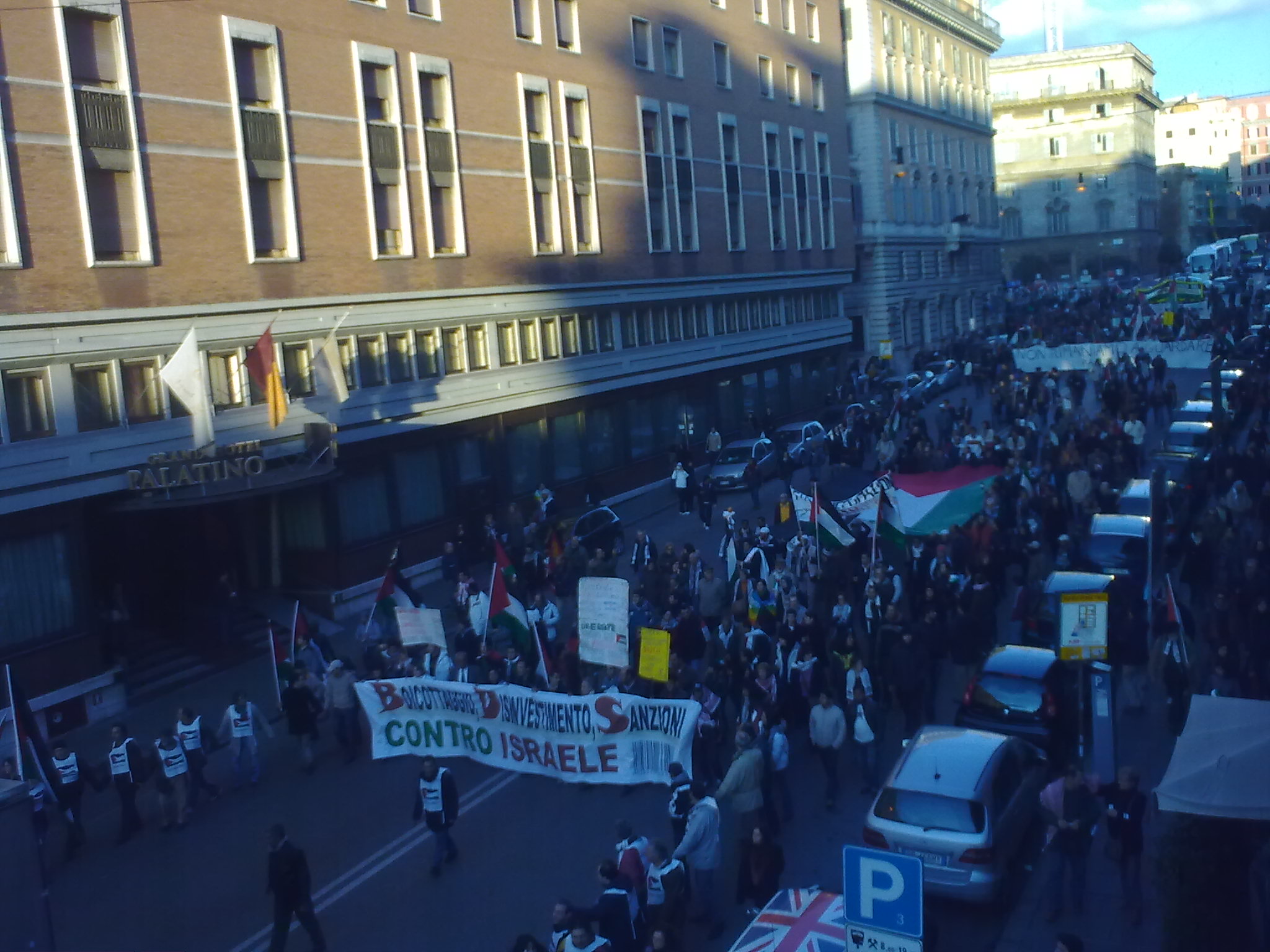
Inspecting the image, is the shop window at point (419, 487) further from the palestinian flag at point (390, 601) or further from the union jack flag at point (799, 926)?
the union jack flag at point (799, 926)

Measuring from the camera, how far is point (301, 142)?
25.6 m

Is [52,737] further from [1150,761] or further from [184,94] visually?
[1150,761]

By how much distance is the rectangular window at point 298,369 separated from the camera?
25.2 meters

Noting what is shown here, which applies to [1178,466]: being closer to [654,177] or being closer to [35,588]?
[654,177]

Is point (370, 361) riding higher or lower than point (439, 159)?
lower

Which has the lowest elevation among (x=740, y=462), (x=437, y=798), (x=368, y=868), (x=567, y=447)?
(x=368, y=868)

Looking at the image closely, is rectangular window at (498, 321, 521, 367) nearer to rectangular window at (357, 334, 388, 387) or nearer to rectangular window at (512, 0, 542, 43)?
rectangular window at (357, 334, 388, 387)

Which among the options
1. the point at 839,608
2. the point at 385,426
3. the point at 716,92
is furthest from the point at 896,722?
the point at 716,92

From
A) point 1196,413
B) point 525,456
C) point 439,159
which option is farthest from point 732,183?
point 1196,413

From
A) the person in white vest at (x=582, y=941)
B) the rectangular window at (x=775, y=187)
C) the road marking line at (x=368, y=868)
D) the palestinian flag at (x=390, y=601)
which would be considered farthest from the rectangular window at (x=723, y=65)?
the person in white vest at (x=582, y=941)

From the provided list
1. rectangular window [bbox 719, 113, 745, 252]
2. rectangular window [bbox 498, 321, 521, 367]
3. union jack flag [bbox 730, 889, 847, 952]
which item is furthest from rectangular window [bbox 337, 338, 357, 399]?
union jack flag [bbox 730, 889, 847, 952]

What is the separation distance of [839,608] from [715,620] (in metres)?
3.14

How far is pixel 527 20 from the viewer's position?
32.7 meters

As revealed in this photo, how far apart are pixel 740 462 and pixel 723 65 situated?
50.8ft
